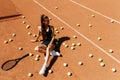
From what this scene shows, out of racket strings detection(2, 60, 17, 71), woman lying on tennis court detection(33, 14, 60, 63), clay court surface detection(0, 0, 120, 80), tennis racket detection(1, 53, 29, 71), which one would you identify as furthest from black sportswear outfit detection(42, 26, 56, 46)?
racket strings detection(2, 60, 17, 71)

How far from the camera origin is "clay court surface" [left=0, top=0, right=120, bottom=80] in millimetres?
9531

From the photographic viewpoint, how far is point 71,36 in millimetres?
11867

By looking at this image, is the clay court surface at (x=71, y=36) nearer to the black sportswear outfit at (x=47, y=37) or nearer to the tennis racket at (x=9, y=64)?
the tennis racket at (x=9, y=64)

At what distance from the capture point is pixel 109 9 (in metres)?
14.5

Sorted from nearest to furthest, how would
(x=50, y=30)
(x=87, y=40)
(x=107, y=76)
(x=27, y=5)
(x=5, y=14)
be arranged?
(x=107, y=76)
(x=50, y=30)
(x=87, y=40)
(x=5, y=14)
(x=27, y=5)

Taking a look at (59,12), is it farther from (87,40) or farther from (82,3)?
(87,40)

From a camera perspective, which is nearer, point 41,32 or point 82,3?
point 41,32

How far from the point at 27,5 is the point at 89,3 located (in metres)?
4.20

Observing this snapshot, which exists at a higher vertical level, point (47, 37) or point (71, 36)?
point (47, 37)

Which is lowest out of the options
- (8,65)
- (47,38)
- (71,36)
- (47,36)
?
(71,36)

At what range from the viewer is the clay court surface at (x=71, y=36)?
9.53 meters

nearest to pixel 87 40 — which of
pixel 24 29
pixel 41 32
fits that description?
pixel 41 32

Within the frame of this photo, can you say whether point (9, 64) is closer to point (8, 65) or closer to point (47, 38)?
point (8, 65)

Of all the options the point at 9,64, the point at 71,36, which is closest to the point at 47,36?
the point at 71,36
